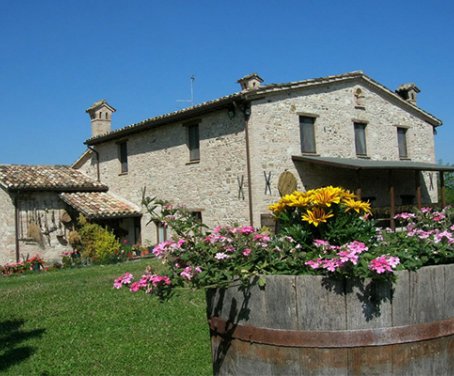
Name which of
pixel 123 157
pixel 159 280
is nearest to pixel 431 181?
pixel 123 157

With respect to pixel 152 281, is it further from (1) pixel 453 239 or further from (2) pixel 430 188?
(2) pixel 430 188

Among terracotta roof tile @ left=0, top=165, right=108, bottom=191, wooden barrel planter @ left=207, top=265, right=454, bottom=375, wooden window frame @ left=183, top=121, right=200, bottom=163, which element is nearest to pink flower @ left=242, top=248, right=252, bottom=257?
wooden barrel planter @ left=207, top=265, right=454, bottom=375

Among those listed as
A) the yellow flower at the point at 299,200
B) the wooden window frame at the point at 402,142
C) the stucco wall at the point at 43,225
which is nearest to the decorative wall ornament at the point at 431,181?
the wooden window frame at the point at 402,142

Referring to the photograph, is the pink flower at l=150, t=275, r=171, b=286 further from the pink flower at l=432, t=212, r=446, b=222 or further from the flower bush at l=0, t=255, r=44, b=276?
the flower bush at l=0, t=255, r=44, b=276

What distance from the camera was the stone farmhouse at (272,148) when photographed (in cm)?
1416

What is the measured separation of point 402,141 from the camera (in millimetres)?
19406

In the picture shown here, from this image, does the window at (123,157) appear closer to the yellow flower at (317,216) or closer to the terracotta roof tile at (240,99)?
the terracotta roof tile at (240,99)

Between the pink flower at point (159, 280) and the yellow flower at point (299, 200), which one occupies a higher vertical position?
the yellow flower at point (299, 200)

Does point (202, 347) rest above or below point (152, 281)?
below

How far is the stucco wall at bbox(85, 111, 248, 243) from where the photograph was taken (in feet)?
47.9

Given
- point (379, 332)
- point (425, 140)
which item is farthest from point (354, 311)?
point (425, 140)

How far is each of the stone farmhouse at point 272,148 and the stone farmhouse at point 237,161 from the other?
3 centimetres

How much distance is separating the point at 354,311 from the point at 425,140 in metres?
19.8

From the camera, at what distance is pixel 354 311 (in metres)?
2.53
